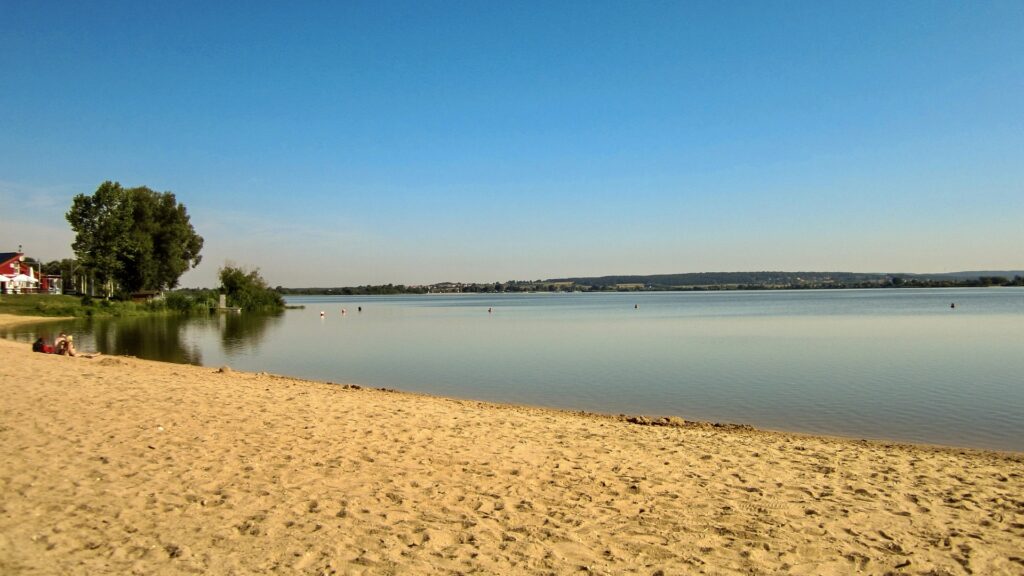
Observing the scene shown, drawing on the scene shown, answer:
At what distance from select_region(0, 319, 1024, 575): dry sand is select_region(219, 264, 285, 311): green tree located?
247 feet

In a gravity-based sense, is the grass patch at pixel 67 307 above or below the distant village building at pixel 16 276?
below

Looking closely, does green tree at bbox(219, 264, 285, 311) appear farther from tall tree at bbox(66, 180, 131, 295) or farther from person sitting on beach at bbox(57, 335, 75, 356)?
person sitting on beach at bbox(57, 335, 75, 356)

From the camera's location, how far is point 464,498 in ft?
23.7

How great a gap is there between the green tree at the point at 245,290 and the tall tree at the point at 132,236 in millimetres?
9470

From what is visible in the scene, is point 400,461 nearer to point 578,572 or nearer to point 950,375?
point 578,572

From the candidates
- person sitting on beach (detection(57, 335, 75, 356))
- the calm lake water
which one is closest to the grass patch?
the calm lake water

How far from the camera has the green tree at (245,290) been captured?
82.7 metres

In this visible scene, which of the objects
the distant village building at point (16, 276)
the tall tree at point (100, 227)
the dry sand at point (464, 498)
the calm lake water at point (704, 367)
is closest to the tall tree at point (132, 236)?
the tall tree at point (100, 227)

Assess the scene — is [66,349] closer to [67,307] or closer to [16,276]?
[67,307]

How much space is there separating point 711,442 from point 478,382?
35.8 feet

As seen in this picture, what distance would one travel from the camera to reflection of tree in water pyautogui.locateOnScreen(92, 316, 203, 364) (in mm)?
27763

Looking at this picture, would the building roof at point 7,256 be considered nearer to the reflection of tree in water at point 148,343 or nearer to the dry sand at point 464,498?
the reflection of tree in water at point 148,343

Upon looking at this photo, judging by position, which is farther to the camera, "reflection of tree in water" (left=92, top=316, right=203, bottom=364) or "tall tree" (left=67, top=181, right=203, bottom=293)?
"tall tree" (left=67, top=181, right=203, bottom=293)

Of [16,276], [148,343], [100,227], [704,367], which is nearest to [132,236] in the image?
[100,227]
